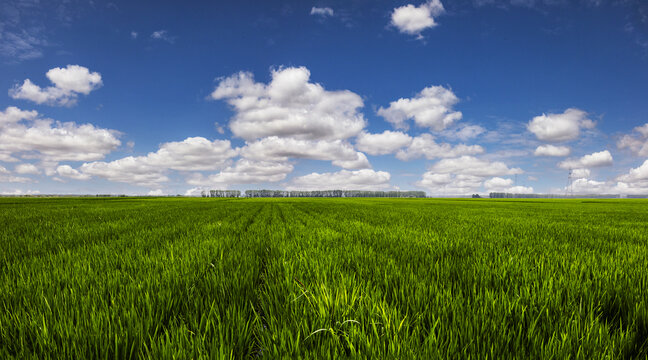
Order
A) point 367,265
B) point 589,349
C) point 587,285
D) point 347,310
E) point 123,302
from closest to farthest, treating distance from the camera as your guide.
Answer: point 589,349
point 347,310
point 123,302
point 587,285
point 367,265

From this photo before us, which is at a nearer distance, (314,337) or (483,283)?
(314,337)

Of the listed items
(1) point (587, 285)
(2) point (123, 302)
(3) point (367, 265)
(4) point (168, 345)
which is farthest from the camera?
(3) point (367, 265)

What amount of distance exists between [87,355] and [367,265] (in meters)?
2.60

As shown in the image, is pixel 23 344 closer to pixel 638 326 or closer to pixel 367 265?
pixel 367 265

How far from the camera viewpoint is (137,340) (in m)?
1.50

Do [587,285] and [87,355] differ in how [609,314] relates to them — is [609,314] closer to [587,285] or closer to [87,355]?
[587,285]

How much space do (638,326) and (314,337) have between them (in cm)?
228

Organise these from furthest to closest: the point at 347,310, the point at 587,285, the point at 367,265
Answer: the point at 367,265, the point at 587,285, the point at 347,310

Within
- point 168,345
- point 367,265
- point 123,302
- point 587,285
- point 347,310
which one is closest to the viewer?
point 168,345

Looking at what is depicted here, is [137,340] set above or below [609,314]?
above

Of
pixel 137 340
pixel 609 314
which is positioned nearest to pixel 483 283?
pixel 609 314

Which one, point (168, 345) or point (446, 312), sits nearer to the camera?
point (168, 345)

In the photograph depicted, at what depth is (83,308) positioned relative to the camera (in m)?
1.83

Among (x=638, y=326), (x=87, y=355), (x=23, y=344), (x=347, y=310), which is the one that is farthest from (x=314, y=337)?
(x=638, y=326)
